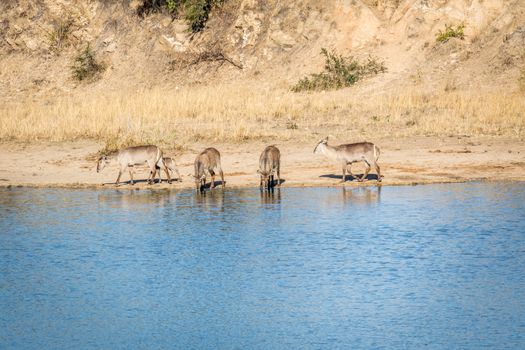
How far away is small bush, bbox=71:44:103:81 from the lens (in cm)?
4369

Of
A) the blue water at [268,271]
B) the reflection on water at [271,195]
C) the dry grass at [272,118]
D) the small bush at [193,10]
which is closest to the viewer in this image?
the blue water at [268,271]

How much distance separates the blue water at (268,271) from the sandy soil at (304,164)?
1722 millimetres

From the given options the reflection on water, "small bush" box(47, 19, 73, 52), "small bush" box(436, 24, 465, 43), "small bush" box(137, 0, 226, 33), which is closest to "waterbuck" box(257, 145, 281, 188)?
the reflection on water

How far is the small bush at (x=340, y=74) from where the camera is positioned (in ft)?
112

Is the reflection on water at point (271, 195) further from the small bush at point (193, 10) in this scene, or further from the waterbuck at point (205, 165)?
the small bush at point (193, 10)

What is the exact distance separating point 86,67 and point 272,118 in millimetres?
17902

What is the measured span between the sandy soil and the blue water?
5.65 ft

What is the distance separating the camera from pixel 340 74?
113 ft

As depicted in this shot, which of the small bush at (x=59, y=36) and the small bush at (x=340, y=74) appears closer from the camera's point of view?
the small bush at (x=340, y=74)

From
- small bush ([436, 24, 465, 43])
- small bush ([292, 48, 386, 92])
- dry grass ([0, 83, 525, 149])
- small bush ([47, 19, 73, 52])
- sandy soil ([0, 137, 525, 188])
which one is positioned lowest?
sandy soil ([0, 137, 525, 188])

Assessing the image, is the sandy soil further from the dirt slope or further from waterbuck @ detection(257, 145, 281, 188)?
the dirt slope

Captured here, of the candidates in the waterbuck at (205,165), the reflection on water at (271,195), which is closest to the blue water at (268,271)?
the reflection on water at (271,195)

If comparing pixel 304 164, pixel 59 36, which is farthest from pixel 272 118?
pixel 59 36

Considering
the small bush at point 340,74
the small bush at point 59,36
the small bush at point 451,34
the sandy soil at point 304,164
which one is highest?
the small bush at point 59,36
